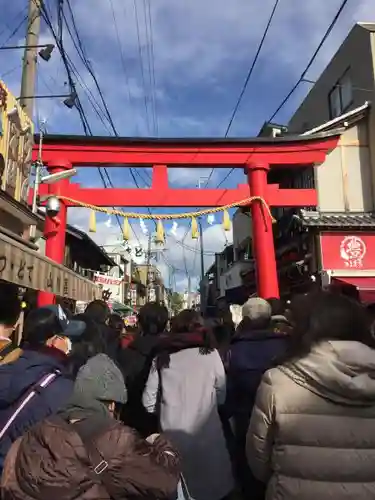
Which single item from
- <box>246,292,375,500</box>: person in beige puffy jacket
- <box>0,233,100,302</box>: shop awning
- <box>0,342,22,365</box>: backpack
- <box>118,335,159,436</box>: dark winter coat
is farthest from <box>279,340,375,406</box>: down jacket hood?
<box>0,233,100,302</box>: shop awning

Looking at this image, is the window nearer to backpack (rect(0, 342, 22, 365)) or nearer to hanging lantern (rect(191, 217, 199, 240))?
hanging lantern (rect(191, 217, 199, 240))

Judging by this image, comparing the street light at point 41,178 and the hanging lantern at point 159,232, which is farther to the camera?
the hanging lantern at point 159,232

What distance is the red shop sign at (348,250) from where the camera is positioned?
428 inches

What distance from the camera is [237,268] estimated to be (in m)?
18.9

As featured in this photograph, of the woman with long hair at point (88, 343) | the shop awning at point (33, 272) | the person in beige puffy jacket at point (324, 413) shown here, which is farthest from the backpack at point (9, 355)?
the shop awning at point (33, 272)

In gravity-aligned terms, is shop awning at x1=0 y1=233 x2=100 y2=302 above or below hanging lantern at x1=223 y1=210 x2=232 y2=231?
below

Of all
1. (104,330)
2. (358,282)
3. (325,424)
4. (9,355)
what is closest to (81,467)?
(325,424)

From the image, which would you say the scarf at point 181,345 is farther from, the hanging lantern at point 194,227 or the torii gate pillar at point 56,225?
the hanging lantern at point 194,227

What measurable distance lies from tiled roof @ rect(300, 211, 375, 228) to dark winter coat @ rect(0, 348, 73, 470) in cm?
914

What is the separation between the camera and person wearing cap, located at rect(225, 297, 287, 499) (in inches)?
125

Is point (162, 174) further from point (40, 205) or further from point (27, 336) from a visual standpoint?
point (27, 336)

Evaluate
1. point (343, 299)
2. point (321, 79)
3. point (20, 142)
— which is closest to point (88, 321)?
point (343, 299)

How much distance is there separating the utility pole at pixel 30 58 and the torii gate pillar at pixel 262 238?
203 inches

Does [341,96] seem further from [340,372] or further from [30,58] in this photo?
[340,372]
